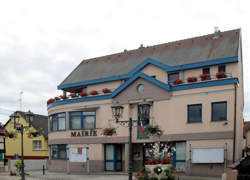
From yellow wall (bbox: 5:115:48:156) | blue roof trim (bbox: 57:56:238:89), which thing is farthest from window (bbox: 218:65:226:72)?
yellow wall (bbox: 5:115:48:156)

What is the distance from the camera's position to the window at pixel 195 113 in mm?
22297

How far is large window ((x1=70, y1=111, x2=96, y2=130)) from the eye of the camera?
27594 millimetres

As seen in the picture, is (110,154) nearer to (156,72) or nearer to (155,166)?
(156,72)

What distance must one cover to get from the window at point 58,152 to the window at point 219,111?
14.2 metres

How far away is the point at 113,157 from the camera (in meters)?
26.2

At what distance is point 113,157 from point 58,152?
629 cm

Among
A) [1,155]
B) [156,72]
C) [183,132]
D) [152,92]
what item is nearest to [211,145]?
[183,132]

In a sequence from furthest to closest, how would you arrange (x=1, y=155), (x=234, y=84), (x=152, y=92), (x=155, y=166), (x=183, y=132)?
1. (x=1, y=155)
2. (x=152, y=92)
3. (x=183, y=132)
4. (x=234, y=84)
5. (x=155, y=166)

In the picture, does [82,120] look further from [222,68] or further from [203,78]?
[222,68]

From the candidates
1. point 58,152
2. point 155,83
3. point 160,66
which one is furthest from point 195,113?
point 58,152

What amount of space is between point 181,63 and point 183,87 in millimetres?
3074

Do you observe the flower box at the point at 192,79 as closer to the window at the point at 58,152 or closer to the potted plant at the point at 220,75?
the potted plant at the point at 220,75

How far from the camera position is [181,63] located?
2525cm

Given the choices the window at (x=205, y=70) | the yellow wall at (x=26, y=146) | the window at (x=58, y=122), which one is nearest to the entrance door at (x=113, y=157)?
the window at (x=58, y=122)
